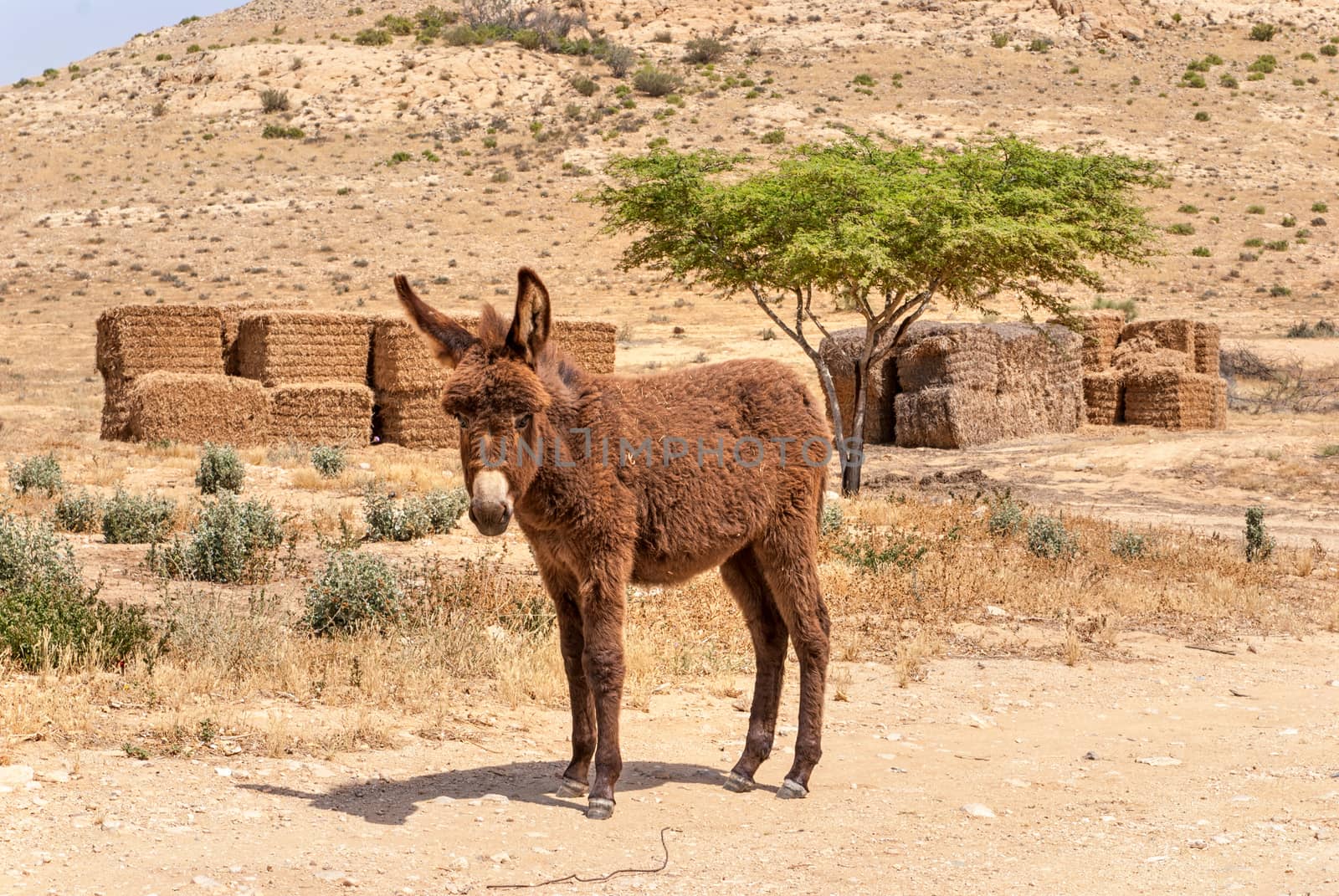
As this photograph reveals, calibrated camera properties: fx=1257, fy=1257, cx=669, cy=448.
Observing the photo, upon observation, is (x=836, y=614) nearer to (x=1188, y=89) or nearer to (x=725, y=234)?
(x=725, y=234)

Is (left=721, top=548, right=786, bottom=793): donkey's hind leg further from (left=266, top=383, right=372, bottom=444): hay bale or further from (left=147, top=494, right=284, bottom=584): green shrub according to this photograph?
(left=266, top=383, right=372, bottom=444): hay bale

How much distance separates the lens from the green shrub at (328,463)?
55.7ft

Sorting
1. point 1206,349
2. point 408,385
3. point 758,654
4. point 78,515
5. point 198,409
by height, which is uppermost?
point 1206,349

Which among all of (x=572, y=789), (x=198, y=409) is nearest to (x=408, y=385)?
(x=198, y=409)

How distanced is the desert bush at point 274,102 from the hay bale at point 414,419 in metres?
51.0

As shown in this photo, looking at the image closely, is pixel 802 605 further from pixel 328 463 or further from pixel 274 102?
pixel 274 102

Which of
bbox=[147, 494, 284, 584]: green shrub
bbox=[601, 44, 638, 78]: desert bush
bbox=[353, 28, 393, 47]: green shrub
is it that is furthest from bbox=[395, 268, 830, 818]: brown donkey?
bbox=[353, 28, 393, 47]: green shrub

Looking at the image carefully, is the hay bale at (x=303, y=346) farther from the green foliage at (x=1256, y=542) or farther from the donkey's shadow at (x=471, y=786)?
the donkey's shadow at (x=471, y=786)

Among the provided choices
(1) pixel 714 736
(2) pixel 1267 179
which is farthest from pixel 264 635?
(2) pixel 1267 179

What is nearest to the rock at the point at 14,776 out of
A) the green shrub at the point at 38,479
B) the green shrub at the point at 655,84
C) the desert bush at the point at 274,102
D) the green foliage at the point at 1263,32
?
the green shrub at the point at 38,479

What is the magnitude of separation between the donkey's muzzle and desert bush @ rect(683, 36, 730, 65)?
7535cm

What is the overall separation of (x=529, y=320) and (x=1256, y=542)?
10.2 metres

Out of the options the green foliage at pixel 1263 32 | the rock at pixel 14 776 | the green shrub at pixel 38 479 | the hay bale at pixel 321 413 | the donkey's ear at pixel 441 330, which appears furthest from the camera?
the green foliage at pixel 1263 32

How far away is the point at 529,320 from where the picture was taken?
5.20 meters
